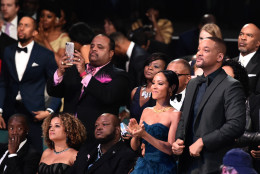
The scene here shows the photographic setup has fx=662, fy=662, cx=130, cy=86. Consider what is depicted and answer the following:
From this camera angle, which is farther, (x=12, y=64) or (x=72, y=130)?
(x=12, y=64)

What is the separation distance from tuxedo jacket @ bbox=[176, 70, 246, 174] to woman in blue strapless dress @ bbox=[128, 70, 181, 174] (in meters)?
0.20

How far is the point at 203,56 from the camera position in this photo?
4.69 m

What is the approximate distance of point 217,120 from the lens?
177 inches

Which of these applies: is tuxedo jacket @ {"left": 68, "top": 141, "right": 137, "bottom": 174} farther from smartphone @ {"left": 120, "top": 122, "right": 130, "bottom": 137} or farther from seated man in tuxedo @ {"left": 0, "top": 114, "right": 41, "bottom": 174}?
seated man in tuxedo @ {"left": 0, "top": 114, "right": 41, "bottom": 174}

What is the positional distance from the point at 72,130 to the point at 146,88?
766mm

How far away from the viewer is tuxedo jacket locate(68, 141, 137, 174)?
540cm

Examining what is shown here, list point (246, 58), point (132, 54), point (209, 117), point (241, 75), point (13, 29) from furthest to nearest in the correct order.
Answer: point (13, 29)
point (132, 54)
point (246, 58)
point (241, 75)
point (209, 117)

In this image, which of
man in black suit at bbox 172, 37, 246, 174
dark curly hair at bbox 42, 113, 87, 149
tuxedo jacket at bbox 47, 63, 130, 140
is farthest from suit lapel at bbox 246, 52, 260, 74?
dark curly hair at bbox 42, 113, 87, 149

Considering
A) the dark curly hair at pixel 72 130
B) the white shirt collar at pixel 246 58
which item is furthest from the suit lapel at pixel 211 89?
the white shirt collar at pixel 246 58

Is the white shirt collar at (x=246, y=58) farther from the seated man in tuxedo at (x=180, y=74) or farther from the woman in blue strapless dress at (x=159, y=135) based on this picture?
the woman in blue strapless dress at (x=159, y=135)

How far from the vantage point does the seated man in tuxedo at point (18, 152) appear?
614 centimetres

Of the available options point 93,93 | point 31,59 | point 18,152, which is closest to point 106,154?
point 93,93

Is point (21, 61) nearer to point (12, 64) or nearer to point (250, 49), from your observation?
point (12, 64)

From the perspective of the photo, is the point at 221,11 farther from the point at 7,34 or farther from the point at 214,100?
the point at 214,100
